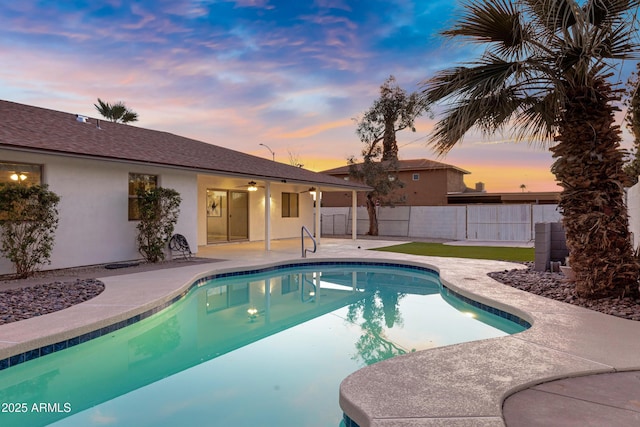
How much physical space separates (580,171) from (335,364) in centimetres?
457

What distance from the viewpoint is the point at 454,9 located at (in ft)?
18.7

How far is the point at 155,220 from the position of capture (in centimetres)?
1123

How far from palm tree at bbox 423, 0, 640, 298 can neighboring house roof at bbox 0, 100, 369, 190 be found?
308 inches

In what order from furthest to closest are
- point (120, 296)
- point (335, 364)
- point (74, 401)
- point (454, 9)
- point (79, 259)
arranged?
point (79, 259) → point (120, 296) → point (454, 9) → point (335, 364) → point (74, 401)

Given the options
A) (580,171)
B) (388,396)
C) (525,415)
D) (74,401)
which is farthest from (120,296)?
(580,171)

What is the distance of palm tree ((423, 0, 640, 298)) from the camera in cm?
579

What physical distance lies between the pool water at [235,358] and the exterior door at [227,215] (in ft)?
26.9

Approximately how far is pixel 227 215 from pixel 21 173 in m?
8.93

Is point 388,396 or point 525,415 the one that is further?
point 388,396

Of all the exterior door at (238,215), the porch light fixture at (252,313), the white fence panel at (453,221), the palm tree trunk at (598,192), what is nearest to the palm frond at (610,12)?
the palm tree trunk at (598,192)

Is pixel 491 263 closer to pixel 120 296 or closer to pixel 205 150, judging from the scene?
pixel 120 296

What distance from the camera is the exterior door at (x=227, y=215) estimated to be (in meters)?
16.9

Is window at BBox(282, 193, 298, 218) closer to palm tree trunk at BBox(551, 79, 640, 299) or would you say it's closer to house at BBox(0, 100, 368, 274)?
house at BBox(0, 100, 368, 274)

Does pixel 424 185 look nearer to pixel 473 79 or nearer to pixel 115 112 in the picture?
pixel 115 112
